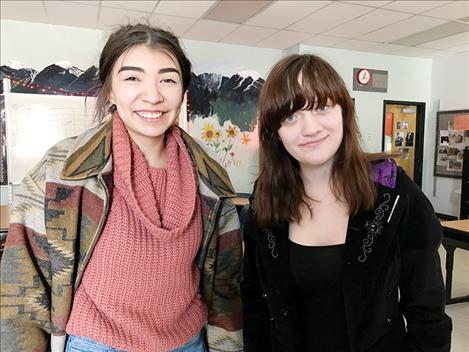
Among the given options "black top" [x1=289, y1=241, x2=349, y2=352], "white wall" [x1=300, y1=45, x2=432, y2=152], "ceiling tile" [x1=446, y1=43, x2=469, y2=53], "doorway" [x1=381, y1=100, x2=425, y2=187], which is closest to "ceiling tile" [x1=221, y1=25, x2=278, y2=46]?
"white wall" [x1=300, y1=45, x2=432, y2=152]

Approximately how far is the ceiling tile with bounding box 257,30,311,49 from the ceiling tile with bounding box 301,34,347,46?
0.12m

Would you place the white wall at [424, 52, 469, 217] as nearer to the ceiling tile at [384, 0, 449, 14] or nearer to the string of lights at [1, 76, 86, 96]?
the ceiling tile at [384, 0, 449, 14]

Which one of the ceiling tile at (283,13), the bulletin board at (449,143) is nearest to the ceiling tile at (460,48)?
the bulletin board at (449,143)

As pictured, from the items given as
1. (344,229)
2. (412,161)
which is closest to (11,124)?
(344,229)

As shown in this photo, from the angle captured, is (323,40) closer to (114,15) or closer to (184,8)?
(184,8)

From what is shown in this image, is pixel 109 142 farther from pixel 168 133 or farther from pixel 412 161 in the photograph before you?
pixel 412 161

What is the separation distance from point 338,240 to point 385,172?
23 cm

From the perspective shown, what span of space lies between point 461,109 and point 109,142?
6.81 m

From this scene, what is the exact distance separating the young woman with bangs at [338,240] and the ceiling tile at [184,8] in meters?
3.39

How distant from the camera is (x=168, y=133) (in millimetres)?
1195

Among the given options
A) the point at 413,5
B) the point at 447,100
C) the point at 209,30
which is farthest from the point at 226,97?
the point at 447,100

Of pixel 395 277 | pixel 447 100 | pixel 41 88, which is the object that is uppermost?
pixel 447 100

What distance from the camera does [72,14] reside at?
455 centimetres

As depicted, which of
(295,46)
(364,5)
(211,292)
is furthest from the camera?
Result: (295,46)
